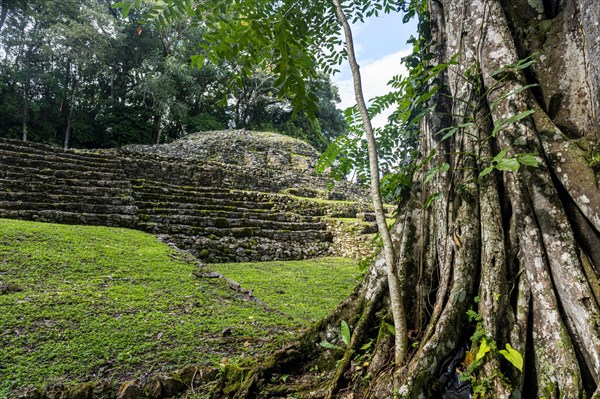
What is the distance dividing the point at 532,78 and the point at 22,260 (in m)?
5.34

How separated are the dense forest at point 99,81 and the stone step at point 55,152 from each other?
724cm

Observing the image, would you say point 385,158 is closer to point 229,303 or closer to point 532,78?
point 532,78

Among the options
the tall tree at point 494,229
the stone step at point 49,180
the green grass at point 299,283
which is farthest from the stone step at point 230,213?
the tall tree at point 494,229

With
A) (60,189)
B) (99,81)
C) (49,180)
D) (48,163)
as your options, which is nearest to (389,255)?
(60,189)

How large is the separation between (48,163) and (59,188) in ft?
5.57

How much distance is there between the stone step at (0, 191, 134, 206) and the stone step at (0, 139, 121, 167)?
8.25 feet

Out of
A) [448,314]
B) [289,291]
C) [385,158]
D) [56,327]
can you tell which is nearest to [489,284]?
[448,314]

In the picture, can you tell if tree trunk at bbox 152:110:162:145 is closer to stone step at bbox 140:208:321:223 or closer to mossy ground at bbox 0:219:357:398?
stone step at bbox 140:208:321:223

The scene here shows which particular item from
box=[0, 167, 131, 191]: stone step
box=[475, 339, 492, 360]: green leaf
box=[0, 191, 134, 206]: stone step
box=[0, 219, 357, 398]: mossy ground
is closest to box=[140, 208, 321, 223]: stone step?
box=[0, 191, 134, 206]: stone step

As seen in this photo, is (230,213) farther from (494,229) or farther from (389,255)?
(494,229)

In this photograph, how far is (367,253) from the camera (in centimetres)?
867

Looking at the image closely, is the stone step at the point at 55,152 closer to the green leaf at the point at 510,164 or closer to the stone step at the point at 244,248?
the stone step at the point at 244,248

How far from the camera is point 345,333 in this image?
1.85 metres

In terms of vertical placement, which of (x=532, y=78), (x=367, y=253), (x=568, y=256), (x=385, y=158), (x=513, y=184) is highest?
(x=532, y=78)
